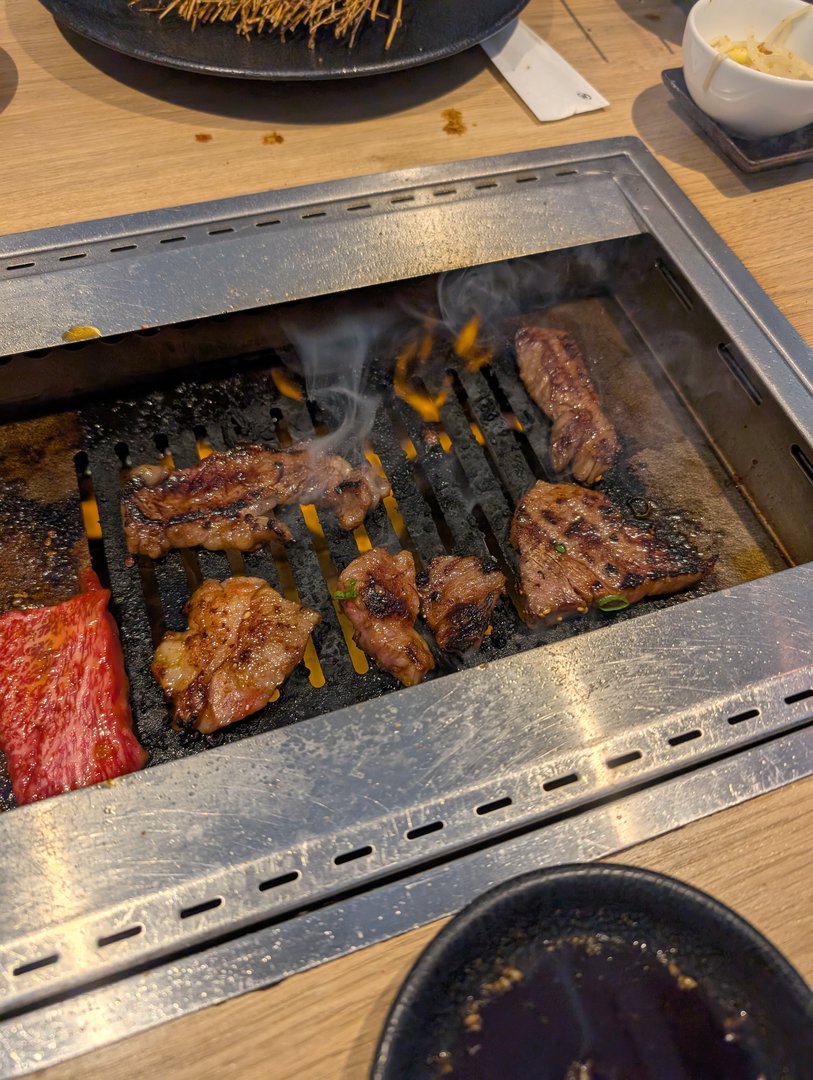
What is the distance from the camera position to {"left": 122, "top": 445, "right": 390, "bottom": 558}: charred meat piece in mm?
2178

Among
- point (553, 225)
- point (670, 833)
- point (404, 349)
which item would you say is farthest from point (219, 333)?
point (670, 833)

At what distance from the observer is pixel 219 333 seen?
2.44m

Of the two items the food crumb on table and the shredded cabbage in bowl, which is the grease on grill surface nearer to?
the food crumb on table

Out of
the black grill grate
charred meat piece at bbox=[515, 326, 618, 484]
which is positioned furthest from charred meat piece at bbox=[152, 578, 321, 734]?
charred meat piece at bbox=[515, 326, 618, 484]

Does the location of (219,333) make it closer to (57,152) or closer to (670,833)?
(57,152)

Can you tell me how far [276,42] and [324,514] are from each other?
179cm

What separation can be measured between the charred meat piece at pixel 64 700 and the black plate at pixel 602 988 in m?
0.94

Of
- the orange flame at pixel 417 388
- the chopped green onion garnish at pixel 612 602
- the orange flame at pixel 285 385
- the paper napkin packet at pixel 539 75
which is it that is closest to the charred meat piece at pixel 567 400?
the orange flame at pixel 417 388

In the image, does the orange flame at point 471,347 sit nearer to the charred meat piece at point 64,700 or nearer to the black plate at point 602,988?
the charred meat piece at point 64,700

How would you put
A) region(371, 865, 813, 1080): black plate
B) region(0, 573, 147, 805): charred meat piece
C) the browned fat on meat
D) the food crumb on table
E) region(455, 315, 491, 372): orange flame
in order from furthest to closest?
1. the food crumb on table
2. region(455, 315, 491, 372): orange flame
3. the browned fat on meat
4. region(0, 573, 147, 805): charred meat piece
5. region(371, 865, 813, 1080): black plate

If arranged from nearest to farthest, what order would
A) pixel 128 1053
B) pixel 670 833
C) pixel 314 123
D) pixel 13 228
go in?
pixel 128 1053 < pixel 670 833 < pixel 13 228 < pixel 314 123

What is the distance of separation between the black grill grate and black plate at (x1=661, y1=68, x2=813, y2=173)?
114cm

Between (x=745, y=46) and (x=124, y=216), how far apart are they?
228 centimetres

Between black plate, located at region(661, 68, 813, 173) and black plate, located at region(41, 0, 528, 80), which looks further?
black plate, located at region(661, 68, 813, 173)
